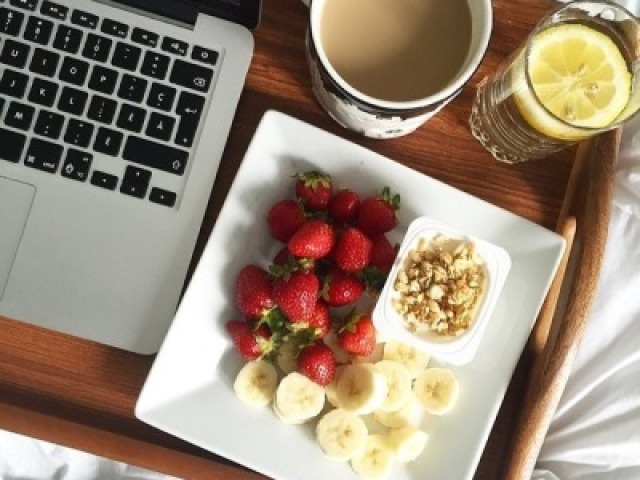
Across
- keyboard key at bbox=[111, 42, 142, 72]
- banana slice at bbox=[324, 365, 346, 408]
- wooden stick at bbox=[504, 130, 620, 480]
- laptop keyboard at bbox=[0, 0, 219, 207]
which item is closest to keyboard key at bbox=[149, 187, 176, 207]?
laptop keyboard at bbox=[0, 0, 219, 207]

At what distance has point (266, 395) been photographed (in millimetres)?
752

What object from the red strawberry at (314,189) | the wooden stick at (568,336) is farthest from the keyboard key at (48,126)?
the wooden stick at (568,336)

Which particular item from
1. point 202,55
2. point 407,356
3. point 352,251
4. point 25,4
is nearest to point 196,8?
point 202,55

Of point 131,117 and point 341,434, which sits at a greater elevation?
point 131,117

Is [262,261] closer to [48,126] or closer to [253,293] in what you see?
[253,293]

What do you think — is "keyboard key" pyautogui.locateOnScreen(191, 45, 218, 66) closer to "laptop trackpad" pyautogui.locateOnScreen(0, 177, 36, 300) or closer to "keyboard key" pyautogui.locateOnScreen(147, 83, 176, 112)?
"keyboard key" pyautogui.locateOnScreen(147, 83, 176, 112)

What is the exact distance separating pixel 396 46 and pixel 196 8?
184 millimetres

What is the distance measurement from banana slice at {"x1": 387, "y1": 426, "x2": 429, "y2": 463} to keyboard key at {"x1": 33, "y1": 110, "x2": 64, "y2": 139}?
1.26ft

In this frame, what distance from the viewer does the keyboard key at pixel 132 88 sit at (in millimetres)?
754

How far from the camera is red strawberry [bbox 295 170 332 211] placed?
757 millimetres

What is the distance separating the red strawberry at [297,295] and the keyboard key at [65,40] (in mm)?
267

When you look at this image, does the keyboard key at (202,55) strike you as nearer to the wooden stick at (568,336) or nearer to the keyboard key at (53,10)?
the keyboard key at (53,10)

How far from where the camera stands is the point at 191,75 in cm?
76

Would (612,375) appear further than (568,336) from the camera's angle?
Yes
